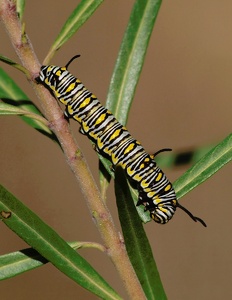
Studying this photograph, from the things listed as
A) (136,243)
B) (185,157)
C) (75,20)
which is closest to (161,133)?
(185,157)

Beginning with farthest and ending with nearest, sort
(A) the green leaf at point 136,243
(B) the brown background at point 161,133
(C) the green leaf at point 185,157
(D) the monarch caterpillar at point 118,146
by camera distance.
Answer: (B) the brown background at point 161,133
(C) the green leaf at point 185,157
(D) the monarch caterpillar at point 118,146
(A) the green leaf at point 136,243

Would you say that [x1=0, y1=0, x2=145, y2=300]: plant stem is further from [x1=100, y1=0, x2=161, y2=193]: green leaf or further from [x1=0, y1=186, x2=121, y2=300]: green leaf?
[x1=100, y1=0, x2=161, y2=193]: green leaf

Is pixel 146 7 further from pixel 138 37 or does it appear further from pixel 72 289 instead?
pixel 72 289

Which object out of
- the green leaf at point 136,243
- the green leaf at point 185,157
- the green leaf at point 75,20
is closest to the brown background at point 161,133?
the green leaf at point 185,157

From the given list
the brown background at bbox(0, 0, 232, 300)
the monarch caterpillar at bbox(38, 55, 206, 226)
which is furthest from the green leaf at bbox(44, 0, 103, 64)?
the brown background at bbox(0, 0, 232, 300)

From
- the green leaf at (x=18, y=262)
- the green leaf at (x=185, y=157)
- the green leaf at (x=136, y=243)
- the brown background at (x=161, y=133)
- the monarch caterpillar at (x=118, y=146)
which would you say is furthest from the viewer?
the brown background at (x=161, y=133)

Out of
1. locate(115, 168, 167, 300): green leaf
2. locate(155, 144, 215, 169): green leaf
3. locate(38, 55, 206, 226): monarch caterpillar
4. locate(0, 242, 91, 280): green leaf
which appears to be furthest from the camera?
locate(155, 144, 215, 169): green leaf

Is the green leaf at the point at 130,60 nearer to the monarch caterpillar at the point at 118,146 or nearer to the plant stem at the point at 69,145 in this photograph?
the monarch caterpillar at the point at 118,146
